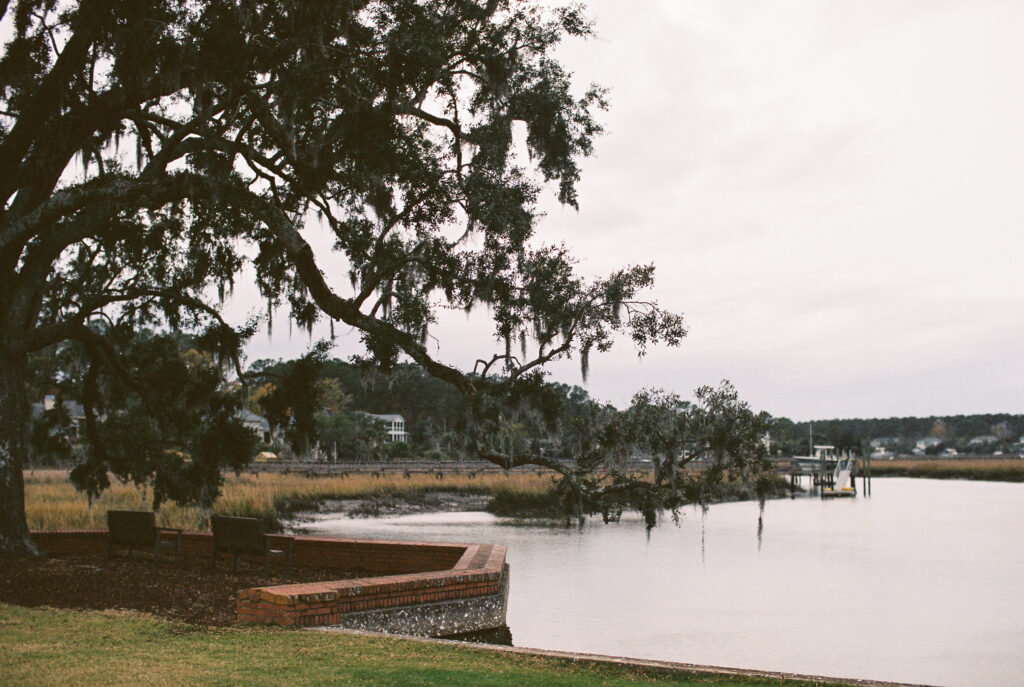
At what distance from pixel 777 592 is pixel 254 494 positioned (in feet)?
70.8

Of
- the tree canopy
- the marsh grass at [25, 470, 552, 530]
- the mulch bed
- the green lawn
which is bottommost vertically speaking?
the marsh grass at [25, 470, 552, 530]

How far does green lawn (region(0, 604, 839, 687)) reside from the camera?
665 cm

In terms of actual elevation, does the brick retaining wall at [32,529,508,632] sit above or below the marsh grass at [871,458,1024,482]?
above

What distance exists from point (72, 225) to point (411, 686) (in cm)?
1007

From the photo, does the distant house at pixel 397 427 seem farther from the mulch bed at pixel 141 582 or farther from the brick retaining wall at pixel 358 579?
the mulch bed at pixel 141 582

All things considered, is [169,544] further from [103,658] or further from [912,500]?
[912,500]

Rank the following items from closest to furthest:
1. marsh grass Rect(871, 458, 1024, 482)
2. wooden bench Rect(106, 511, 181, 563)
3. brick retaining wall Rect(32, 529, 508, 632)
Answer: brick retaining wall Rect(32, 529, 508, 632) → wooden bench Rect(106, 511, 181, 563) → marsh grass Rect(871, 458, 1024, 482)

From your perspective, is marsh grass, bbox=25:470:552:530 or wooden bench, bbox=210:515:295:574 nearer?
wooden bench, bbox=210:515:295:574

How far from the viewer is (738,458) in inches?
735

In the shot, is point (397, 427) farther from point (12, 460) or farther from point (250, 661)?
point (250, 661)

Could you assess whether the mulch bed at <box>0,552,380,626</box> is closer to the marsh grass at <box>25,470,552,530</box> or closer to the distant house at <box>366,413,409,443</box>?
the marsh grass at <box>25,470,552,530</box>

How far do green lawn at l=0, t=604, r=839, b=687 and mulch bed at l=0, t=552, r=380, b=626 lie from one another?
1.05 m

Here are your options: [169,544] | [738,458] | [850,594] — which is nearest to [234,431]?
[169,544]

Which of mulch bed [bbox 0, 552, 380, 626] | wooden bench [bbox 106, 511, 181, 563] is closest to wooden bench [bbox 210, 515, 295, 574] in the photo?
mulch bed [bbox 0, 552, 380, 626]
